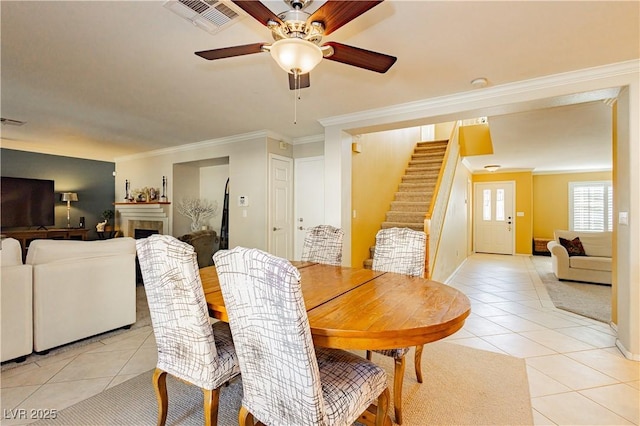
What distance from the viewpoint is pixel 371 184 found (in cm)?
479

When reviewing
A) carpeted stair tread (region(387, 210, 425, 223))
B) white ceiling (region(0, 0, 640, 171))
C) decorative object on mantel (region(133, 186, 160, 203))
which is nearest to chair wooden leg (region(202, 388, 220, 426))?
white ceiling (region(0, 0, 640, 171))

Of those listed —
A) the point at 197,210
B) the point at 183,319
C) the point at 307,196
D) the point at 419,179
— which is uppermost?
the point at 419,179

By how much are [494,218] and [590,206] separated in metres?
2.34

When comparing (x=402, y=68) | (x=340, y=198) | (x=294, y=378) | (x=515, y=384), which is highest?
(x=402, y=68)

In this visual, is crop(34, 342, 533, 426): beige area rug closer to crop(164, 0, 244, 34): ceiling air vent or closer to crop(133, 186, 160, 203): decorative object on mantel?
crop(164, 0, 244, 34): ceiling air vent

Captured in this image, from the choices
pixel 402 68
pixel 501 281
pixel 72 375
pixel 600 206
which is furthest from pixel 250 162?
pixel 600 206

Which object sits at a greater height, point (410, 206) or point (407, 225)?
point (410, 206)

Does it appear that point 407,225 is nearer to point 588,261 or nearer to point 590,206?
point 588,261

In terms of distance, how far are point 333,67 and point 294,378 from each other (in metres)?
2.44

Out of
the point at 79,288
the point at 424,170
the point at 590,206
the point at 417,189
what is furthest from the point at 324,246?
the point at 590,206

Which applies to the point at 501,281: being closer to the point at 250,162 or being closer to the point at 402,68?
the point at 402,68

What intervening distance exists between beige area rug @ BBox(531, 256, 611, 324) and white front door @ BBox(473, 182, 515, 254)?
9.01 ft

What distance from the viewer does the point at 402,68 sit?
2.66 metres

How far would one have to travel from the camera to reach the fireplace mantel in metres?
6.28
